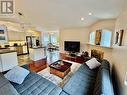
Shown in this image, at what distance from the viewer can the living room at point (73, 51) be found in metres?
1.89

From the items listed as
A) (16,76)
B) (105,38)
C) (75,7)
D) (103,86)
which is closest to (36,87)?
(16,76)

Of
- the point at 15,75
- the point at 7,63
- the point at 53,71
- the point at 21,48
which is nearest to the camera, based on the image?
the point at 15,75

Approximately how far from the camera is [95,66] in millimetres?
3145

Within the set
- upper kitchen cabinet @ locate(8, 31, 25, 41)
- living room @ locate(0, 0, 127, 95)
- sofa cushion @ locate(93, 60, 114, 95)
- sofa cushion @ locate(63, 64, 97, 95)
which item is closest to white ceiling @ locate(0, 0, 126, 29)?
living room @ locate(0, 0, 127, 95)

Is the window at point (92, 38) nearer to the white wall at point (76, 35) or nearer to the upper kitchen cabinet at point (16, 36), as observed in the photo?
the white wall at point (76, 35)

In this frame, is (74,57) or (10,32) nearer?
(74,57)

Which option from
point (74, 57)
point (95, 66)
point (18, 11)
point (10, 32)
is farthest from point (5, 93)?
point (10, 32)

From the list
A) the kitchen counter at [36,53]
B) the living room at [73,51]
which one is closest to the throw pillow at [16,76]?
the living room at [73,51]

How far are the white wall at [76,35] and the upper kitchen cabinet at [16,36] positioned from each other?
3.75 m

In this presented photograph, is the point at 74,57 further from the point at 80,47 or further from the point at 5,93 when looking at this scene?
the point at 5,93

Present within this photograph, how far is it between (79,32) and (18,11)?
4.46 m

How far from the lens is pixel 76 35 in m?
6.96

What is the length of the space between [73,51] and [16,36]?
5.30m

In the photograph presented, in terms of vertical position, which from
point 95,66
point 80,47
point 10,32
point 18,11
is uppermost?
point 18,11
